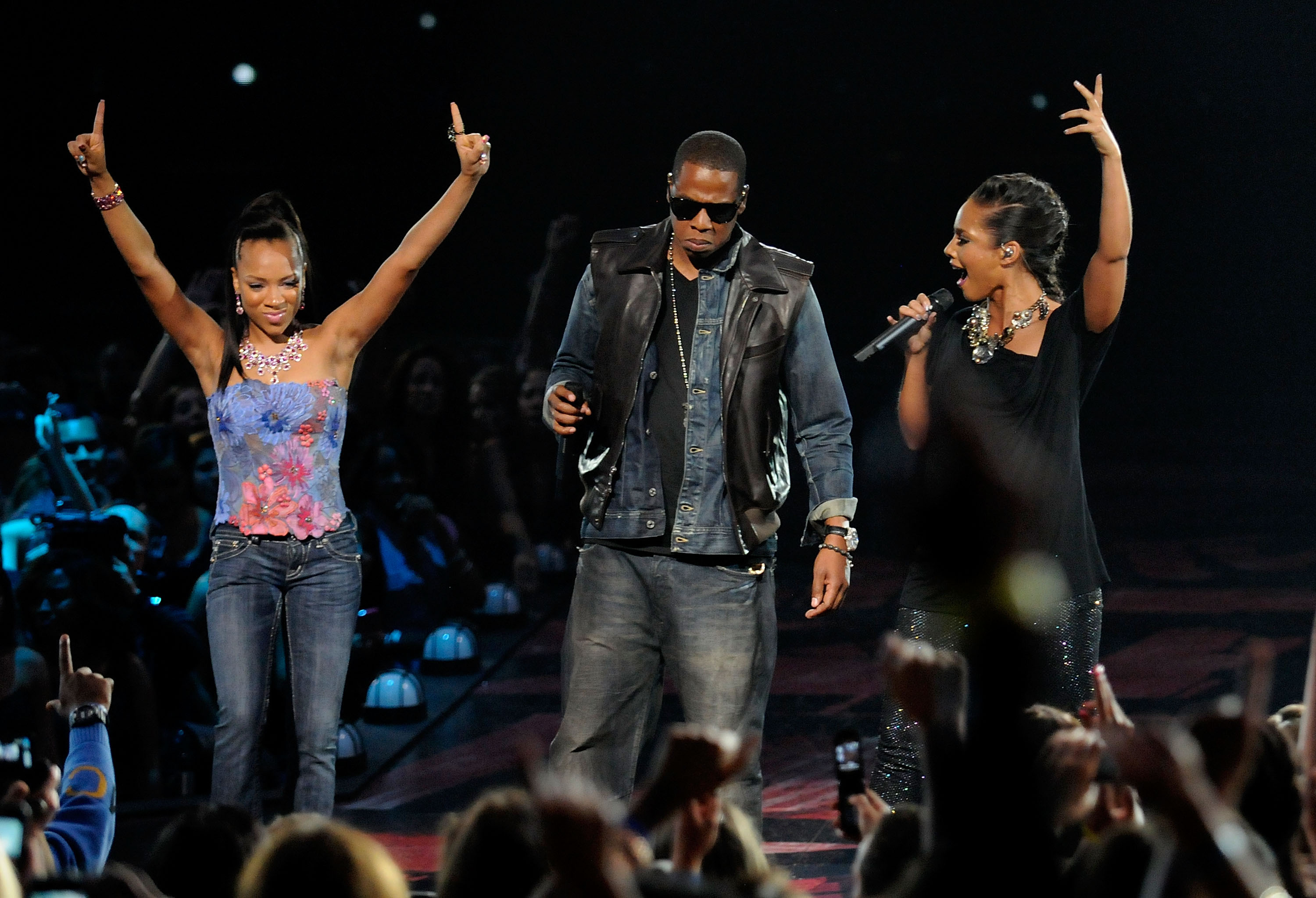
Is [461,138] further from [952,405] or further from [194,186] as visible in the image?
[194,186]

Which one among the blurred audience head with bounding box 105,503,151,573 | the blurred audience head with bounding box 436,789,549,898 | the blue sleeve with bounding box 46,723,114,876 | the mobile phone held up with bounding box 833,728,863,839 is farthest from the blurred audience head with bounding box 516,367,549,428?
the blurred audience head with bounding box 436,789,549,898

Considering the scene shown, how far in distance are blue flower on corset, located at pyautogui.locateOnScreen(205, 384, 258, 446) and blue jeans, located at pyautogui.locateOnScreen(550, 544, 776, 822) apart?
0.80 m

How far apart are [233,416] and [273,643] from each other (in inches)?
20.1

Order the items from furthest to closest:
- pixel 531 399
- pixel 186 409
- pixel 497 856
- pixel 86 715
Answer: pixel 531 399
pixel 186 409
pixel 86 715
pixel 497 856

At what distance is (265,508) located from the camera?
11.0 ft

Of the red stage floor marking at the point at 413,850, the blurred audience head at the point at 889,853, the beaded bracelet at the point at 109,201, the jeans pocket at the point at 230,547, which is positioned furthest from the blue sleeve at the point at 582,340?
the blurred audience head at the point at 889,853

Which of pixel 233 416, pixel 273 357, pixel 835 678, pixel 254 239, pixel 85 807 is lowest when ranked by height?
pixel 835 678

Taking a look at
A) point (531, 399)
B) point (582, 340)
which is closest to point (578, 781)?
point (582, 340)

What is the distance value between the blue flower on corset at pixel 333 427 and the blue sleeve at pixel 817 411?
1.01m

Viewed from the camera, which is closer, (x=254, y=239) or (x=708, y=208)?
(x=708, y=208)

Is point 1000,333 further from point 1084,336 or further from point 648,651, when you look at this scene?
point 648,651

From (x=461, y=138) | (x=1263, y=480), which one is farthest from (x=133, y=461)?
(x=1263, y=480)

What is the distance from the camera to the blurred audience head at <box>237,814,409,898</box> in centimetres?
184

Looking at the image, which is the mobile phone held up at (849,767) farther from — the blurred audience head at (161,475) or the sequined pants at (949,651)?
the blurred audience head at (161,475)
